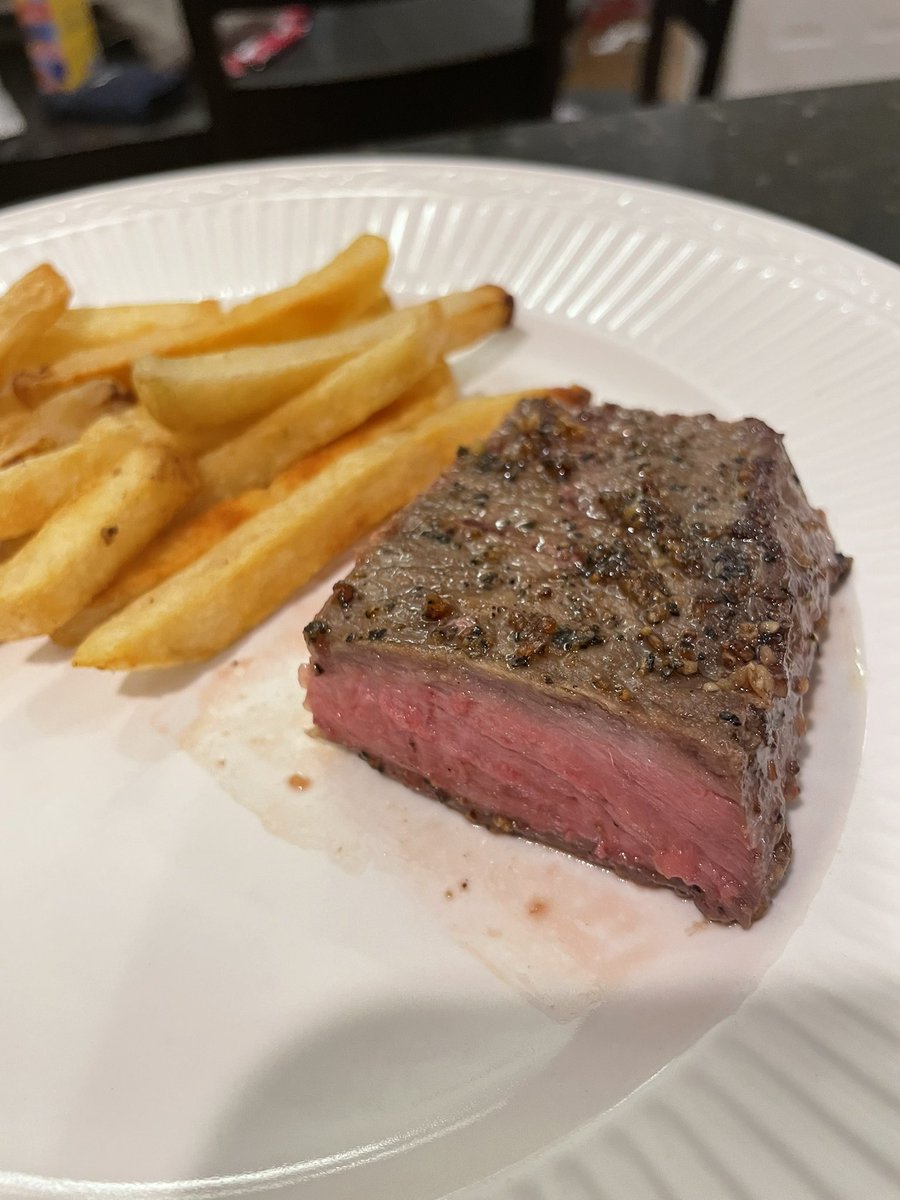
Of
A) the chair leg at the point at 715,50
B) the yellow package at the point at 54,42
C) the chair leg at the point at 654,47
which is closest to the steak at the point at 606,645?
the chair leg at the point at 715,50

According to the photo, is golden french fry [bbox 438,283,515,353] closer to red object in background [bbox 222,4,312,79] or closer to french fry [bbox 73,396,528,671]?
french fry [bbox 73,396,528,671]

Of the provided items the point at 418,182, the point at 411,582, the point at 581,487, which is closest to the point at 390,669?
the point at 411,582

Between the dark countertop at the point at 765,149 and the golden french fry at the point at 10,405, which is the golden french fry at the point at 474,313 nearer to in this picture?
the golden french fry at the point at 10,405

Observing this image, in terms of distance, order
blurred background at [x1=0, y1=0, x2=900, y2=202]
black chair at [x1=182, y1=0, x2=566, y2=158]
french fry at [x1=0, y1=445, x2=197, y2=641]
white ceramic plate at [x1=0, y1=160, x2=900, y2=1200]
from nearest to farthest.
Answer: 1. white ceramic plate at [x1=0, y1=160, x2=900, y2=1200]
2. french fry at [x1=0, y1=445, x2=197, y2=641]
3. black chair at [x1=182, y1=0, x2=566, y2=158]
4. blurred background at [x1=0, y1=0, x2=900, y2=202]

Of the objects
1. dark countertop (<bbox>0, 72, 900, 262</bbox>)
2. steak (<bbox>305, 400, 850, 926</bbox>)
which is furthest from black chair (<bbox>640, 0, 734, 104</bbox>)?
steak (<bbox>305, 400, 850, 926</bbox>)

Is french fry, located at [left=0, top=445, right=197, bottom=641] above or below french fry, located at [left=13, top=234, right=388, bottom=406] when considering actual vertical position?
below

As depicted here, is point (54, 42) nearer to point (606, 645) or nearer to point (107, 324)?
point (107, 324)
